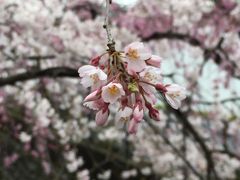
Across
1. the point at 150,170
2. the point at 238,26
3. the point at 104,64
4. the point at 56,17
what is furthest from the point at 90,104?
the point at 150,170

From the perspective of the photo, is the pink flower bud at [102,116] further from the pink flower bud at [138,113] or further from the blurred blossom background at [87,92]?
the blurred blossom background at [87,92]

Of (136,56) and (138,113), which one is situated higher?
(136,56)

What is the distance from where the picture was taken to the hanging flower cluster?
1116 mm

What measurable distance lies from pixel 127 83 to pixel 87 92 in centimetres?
353

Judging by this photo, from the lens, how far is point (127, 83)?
1.12 metres

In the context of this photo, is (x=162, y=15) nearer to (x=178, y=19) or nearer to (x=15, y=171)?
(x=178, y=19)

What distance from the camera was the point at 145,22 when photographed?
225 inches

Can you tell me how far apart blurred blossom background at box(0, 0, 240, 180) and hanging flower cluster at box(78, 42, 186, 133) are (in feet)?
9.61

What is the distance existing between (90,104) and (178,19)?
191 inches

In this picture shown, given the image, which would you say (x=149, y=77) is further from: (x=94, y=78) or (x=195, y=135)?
(x=195, y=135)

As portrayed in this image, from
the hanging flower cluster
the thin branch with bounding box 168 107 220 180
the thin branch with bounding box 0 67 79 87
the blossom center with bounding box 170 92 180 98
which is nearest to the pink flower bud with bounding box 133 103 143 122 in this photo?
the hanging flower cluster

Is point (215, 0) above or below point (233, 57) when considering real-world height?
above

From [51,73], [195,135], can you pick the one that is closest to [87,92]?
[195,135]

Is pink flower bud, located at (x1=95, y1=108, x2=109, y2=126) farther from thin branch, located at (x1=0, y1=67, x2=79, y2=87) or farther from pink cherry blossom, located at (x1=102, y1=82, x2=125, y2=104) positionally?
thin branch, located at (x1=0, y1=67, x2=79, y2=87)
